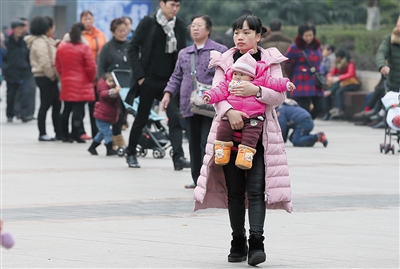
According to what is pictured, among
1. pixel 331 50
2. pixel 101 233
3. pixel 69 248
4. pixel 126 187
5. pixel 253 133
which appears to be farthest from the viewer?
pixel 331 50

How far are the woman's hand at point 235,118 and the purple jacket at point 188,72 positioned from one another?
3109mm

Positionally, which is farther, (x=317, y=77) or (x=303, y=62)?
(x=303, y=62)

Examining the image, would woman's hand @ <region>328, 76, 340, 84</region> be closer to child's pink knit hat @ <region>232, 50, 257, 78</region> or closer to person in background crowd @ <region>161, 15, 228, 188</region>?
person in background crowd @ <region>161, 15, 228, 188</region>

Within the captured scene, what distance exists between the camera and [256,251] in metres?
6.43

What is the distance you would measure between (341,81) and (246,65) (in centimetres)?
1579

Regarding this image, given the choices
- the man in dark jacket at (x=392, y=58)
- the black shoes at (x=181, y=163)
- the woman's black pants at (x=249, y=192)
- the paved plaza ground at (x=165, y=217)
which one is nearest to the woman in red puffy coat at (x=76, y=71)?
the paved plaza ground at (x=165, y=217)

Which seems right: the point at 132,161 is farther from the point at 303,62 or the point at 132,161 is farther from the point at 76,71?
the point at 303,62

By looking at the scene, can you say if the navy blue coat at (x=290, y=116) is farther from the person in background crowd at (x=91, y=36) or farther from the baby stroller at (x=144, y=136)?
the person in background crowd at (x=91, y=36)

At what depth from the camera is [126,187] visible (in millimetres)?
10492

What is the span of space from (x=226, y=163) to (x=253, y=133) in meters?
0.26

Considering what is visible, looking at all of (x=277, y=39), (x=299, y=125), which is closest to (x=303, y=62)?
(x=277, y=39)

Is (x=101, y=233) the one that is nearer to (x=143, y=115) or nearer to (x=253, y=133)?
(x=253, y=133)

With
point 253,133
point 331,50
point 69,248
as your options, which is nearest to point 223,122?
point 253,133

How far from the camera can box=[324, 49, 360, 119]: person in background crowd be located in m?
21.9
